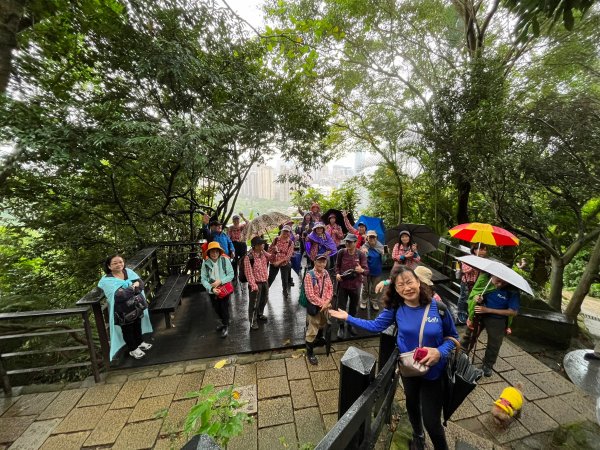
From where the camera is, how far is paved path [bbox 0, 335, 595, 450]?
2.86m

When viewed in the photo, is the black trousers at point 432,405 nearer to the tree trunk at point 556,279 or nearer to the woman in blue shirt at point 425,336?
the woman in blue shirt at point 425,336

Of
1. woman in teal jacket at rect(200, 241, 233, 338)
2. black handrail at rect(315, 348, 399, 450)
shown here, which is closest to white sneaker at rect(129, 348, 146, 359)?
woman in teal jacket at rect(200, 241, 233, 338)

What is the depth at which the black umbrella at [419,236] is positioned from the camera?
556 cm

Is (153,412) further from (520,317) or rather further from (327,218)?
(520,317)

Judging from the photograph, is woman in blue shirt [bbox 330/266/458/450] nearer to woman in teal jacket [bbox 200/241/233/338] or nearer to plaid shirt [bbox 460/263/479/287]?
plaid shirt [bbox 460/263/479/287]

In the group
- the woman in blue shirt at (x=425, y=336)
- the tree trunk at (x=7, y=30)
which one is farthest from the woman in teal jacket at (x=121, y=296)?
the woman in blue shirt at (x=425, y=336)

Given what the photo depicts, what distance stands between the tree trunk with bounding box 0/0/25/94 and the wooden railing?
3049 millimetres

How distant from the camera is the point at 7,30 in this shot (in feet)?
10.5

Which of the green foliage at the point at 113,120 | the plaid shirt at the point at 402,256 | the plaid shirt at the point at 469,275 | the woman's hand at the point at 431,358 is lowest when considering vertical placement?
the plaid shirt at the point at 469,275

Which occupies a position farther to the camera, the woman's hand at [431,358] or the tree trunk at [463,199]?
the tree trunk at [463,199]

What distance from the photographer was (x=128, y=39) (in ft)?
16.1

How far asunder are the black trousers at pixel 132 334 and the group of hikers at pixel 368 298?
0.01 metres

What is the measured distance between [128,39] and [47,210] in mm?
4117

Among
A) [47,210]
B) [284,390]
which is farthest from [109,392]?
[47,210]
